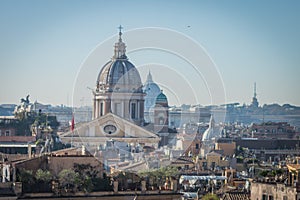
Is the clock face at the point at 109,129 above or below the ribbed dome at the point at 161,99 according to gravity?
below

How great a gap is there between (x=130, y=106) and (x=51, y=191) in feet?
111

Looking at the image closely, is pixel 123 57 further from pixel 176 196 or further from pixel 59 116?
pixel 176 196

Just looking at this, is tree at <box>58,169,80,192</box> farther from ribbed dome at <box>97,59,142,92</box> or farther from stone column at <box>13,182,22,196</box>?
ribbed dome at <box>97,59,142,92</box>

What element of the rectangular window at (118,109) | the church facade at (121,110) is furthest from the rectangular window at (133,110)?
the rectangular window at (118,109)

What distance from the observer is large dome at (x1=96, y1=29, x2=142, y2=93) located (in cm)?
5816

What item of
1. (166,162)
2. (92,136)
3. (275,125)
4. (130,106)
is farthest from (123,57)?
(275,125)

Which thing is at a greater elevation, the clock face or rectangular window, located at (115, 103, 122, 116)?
rectangular window, located at (115, 103, 122, 116)

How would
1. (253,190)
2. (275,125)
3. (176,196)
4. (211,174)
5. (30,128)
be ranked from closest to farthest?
1. (253,190)
2. (176,196)
3. (211,174)
4. (30,128)
5. (275,125)

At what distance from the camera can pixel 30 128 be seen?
63.0 m

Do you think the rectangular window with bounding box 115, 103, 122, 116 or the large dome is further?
the large dome

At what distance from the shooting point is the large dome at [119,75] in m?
58.2

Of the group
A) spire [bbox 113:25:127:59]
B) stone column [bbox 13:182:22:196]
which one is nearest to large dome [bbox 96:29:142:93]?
spire [bbox 113:25:127:59]

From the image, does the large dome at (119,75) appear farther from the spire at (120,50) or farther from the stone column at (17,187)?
the stone column at (17,187)

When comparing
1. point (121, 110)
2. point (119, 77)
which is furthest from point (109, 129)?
point (119, 77)
